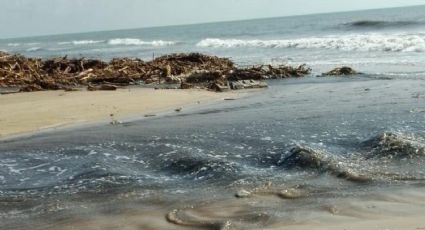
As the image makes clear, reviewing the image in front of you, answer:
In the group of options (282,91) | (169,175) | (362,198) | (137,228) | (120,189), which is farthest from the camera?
(282,91)

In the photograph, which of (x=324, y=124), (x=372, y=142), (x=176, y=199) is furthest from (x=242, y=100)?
(x=176, y=199)

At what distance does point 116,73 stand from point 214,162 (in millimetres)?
10022

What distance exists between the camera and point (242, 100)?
A: 9.73 metres

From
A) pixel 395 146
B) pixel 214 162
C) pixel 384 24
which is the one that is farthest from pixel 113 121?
pixel 384 24

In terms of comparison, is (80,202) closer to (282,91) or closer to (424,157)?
(424,157)

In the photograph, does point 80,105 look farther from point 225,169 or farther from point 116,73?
point 225,169

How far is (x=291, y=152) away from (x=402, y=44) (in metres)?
18.3

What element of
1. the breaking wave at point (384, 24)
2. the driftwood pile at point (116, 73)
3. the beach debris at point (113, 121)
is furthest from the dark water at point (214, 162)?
the breaking wave at point (384, 24)

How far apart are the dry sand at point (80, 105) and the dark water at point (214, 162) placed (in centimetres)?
116

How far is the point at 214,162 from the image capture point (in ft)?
15.8

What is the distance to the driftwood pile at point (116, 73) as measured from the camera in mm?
13266

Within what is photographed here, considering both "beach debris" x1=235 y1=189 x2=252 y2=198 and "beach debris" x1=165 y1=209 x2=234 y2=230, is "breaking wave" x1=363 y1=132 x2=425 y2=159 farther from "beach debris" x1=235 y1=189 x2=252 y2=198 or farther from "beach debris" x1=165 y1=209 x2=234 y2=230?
"beach debris" x1=165 y1=209 x2=234 y2=230

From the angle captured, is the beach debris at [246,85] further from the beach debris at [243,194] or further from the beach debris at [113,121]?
the beach debris at [243,194]

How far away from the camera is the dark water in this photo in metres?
3.70
